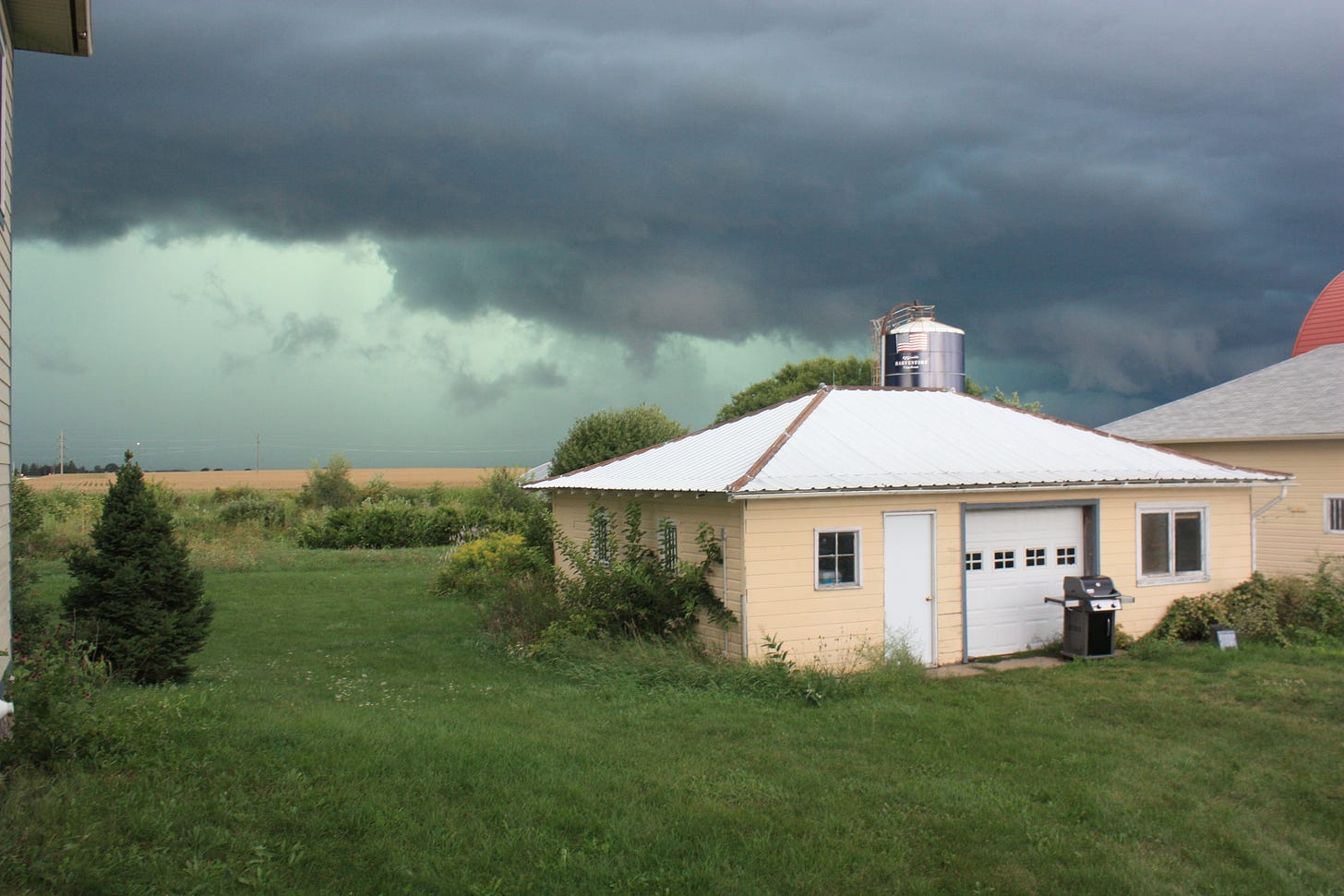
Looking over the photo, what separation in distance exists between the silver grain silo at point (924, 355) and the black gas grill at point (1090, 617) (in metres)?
8.43

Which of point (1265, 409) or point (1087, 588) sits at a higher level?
point (1265, 409)

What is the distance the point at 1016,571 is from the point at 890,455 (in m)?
2.63

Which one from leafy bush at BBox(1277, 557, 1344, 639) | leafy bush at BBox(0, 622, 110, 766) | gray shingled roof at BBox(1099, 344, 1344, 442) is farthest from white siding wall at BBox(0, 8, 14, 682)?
gray shingled roof at BBox(1099, 344, 1344, 442)

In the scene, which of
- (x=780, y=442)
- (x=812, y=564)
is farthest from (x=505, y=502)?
(x=812, y=564)

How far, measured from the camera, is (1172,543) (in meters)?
15.7

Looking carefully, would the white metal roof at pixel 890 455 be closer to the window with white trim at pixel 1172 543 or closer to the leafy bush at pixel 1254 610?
the window with white trim at pixel 1172 543

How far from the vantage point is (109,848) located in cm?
536

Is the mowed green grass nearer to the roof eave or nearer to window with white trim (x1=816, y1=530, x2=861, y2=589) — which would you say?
window with white trim (x1=816, y1=530, x2=861, y2=589)

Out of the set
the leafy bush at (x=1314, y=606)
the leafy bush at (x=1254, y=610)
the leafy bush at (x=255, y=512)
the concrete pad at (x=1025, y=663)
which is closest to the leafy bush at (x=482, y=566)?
the concrete pad at (x=1025, y=663)

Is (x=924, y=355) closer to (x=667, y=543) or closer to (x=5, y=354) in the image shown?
(x=667, y=543)

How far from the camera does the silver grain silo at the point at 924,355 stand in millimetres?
22000

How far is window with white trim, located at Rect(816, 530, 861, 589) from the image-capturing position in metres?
12.9

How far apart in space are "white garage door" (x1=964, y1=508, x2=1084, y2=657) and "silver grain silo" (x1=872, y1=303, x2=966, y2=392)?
7.25 metres

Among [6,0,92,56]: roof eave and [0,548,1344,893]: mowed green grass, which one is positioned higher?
[6,0,92,56]: roof eave
